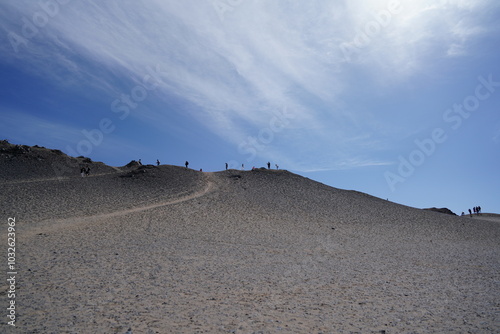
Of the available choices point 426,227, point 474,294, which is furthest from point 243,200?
point 474,294

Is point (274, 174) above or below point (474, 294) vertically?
above

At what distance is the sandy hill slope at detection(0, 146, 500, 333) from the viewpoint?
7355mm

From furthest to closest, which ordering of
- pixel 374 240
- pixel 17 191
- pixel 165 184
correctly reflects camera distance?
pixel 165 184 < pixel 17 191 < pixel 374 240

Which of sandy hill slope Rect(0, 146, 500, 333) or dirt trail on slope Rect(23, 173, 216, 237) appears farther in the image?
dirt trail on slope Rect(23, 173, 216, 237)

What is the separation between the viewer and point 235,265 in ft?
42.8

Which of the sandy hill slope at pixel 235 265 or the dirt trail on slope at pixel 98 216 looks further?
the dirt trail on slope at pixel 98 216

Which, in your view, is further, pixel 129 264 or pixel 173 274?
pixel 129 264

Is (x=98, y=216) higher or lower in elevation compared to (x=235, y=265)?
higher

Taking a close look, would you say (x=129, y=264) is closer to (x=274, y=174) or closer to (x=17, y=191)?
A: (x=17, y=191)

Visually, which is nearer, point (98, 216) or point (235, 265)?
point (235, 265)

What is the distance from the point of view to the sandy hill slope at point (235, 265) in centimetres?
736

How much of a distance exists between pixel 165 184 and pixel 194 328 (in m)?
30.7

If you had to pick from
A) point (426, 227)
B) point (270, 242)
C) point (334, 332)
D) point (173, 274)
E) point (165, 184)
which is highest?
point (165, 184)

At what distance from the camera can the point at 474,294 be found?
10.1 meters
